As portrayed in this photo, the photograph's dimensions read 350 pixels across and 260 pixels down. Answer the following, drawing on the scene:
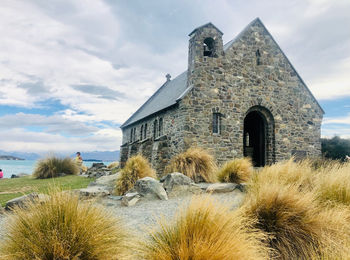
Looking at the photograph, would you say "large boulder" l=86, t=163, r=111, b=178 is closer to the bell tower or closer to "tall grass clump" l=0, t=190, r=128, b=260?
the bell tower

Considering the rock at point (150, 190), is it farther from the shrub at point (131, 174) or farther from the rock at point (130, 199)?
the shrub at point (131, 174)

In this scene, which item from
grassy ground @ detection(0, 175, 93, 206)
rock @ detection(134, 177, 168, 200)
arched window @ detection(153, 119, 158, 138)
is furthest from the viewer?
arched window @ detection(153, 119, 158, 138)

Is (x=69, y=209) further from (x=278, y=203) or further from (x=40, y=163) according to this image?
(x=40, y=163)

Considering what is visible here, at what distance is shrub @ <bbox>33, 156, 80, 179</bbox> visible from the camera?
48.9ft

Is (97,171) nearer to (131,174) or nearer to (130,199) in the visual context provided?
(131,174)

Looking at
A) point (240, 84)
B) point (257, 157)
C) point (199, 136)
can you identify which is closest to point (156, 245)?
point (199, 136)

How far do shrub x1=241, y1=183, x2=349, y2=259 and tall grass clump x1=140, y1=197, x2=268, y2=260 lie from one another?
25.7 inches

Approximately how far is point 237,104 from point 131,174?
7.82 metres

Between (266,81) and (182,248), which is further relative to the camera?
(266,81)

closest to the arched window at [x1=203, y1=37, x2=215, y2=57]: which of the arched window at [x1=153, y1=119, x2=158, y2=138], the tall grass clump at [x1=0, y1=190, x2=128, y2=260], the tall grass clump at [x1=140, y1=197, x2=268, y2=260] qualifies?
the arched window at [x1=153, y1=119, x2=158, y2=138]

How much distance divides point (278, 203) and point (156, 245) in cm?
229

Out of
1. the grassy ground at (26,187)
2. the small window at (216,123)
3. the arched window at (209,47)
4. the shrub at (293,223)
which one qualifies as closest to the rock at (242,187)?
the shrub at (293,223)

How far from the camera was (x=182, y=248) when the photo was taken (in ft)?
9.68

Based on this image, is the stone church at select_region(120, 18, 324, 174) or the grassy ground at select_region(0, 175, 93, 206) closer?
the grassy ground at select_region(0, 175, 93, 206)
